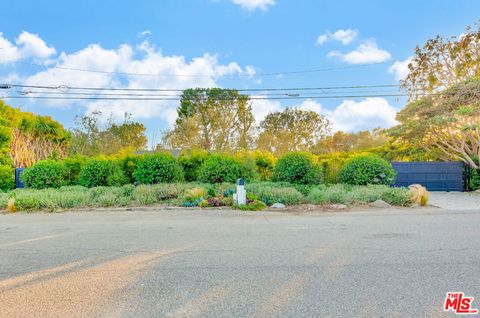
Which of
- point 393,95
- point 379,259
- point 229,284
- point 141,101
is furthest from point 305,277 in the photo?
point 393,95

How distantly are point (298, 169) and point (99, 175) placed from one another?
7.89 m

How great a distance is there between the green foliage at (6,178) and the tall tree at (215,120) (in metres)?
17.1

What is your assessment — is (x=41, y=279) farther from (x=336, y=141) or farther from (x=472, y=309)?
(x=336, y=141)

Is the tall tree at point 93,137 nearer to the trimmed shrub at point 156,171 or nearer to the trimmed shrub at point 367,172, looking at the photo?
the trimmed shrub at point 156,171

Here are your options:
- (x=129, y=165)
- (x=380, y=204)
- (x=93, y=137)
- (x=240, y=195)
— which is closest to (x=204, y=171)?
(x=240, y=195)

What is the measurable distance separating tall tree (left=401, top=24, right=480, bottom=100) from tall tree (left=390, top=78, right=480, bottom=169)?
12.9ft

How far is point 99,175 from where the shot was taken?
→ 1084 cm

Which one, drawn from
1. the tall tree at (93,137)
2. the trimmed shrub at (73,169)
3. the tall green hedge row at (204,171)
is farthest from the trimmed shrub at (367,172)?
the tall tree at (93,137)

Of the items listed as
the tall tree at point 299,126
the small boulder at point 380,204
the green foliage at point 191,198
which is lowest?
the small boulder at point 380,204

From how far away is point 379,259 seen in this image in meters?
3.67

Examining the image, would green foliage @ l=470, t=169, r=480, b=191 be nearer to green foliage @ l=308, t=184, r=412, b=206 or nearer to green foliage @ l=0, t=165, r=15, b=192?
green foliage @ l=308, t=184, r=412, b=206

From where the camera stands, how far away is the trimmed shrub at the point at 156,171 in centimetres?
1071

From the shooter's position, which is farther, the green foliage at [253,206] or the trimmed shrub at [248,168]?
the trimmed shrub at [248,168]

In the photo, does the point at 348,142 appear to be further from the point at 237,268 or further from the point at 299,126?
the point at 237,268
